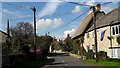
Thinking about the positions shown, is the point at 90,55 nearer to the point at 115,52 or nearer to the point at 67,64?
the point at 115,52

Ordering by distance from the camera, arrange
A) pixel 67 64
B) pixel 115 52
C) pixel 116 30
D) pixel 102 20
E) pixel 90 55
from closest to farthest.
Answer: pixel 67 64, pixel 116 30, pixel 115 52, pixel 90 55, pixel 102 20

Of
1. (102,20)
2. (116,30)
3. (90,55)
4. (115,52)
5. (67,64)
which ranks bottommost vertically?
(67,64)

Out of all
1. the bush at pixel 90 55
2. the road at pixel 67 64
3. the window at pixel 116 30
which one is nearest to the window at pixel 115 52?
the window at pixel 116 30

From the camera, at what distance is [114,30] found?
32.2m

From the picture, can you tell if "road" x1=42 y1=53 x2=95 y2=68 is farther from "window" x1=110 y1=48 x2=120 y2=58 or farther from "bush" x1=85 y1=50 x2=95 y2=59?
"window" x1=110 y1=48 x2=120 y2=58

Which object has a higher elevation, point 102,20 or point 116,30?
point 102,20

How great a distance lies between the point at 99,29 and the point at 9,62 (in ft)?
69.9

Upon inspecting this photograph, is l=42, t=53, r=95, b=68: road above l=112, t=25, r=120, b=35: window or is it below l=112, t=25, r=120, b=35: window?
below

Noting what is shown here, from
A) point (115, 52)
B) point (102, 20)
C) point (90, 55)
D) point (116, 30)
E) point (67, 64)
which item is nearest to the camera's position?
point (67, 64)

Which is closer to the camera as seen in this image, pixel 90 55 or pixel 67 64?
pixel 67 64

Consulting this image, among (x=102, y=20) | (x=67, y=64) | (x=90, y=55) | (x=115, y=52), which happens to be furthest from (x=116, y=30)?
(x=67, y=64)

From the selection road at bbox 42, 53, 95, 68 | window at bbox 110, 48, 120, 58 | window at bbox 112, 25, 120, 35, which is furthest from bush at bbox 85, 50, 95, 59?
window at bbox 112, 25, 120, 35

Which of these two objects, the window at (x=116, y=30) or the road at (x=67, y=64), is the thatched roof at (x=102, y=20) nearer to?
the window at (x=116, y=30)

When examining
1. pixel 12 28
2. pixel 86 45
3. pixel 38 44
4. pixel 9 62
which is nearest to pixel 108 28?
pixel 86 45
